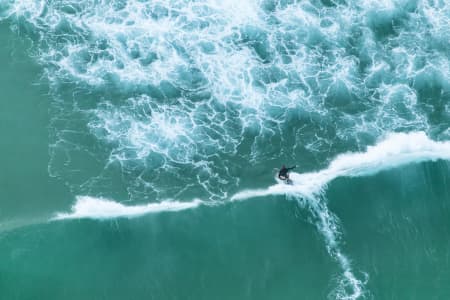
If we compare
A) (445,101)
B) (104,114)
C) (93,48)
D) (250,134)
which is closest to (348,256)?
(250,134)

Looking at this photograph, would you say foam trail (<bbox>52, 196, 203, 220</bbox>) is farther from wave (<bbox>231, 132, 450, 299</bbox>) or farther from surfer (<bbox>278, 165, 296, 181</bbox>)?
surfer (<bbox>278, 165, 296, 181</bbox>)

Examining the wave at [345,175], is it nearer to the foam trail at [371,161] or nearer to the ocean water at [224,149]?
the foam trail at [371,161]

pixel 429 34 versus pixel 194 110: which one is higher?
pixel 429 34

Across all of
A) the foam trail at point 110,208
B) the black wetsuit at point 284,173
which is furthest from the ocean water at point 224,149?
the black wetsuit at point 284,173

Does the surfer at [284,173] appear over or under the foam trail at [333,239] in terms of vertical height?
over

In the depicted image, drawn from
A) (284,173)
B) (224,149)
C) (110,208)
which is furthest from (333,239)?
(110,208)

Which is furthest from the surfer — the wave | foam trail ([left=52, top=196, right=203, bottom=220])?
foam trail ([left=52, top=196, right=203, bottom=220])

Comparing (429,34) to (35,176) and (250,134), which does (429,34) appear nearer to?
(250,134)
